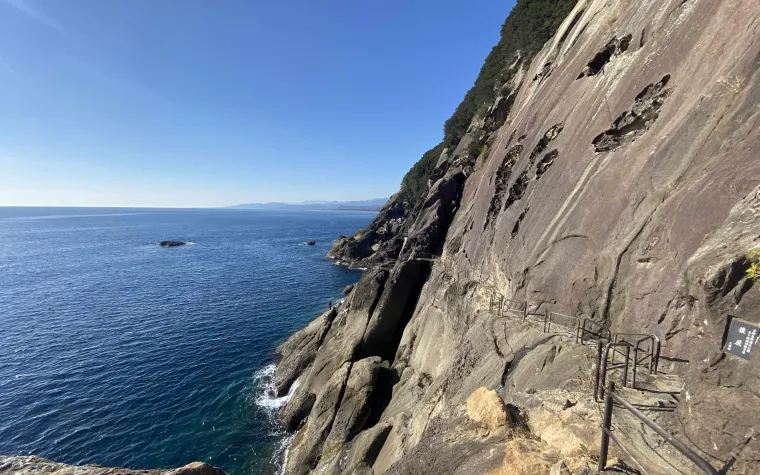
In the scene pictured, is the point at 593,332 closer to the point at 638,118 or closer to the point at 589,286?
the point at 589,286

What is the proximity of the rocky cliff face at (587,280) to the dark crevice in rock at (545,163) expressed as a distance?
0.11 m

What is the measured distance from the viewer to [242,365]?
3297 centimetres

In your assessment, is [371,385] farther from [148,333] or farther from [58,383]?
[148,333]

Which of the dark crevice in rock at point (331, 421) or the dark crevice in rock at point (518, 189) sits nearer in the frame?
the dark crevice in rock at point (518, 189)

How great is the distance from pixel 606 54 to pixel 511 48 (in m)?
32.8

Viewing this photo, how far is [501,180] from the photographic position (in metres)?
23.8

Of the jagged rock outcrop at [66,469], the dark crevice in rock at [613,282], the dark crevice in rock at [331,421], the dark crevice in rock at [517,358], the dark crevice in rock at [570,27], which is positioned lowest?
the dark crevice in rock at [331,421]

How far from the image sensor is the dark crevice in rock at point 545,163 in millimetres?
18378

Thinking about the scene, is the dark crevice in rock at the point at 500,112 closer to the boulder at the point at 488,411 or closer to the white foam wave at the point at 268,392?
the boulder at the point at 488,411

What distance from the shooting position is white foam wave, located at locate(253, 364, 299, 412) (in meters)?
27.9

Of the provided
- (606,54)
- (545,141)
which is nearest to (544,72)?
(606,54)

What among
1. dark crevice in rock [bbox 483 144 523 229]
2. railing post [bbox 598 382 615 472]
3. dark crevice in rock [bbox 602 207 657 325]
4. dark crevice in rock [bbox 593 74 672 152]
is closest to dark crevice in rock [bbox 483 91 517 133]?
dark crevice in rock [bbox 483 144 523 229]

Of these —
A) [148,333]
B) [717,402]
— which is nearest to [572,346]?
[717,402]

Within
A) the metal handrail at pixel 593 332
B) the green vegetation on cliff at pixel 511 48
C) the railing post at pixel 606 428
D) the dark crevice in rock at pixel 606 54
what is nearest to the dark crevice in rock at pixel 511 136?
the dark crevice in rock at pixel 606 54
